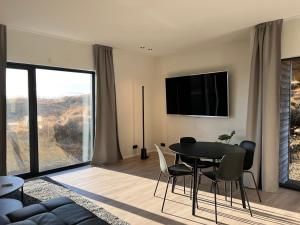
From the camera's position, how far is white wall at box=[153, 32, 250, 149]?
478cm

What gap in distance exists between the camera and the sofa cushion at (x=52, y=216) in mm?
1864

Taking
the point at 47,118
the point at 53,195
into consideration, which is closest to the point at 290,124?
the point at 53,195

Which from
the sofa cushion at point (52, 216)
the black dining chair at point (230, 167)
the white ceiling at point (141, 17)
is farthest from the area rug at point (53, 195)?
the white ceiling at point (141, 17)

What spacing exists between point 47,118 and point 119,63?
206 centimetres

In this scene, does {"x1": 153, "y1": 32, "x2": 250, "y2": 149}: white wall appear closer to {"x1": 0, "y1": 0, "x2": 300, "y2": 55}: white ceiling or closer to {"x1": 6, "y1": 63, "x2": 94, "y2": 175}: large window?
{"x1": 0, "y1": 0, "x2": 300, "y2": 55}: white ceiling

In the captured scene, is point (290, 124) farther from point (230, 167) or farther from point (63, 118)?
point (63, 118)

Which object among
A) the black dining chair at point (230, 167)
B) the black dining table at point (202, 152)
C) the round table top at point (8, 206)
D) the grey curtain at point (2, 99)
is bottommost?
the round table top at point (8, 206)

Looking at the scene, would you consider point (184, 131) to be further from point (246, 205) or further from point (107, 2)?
point (107, 2)

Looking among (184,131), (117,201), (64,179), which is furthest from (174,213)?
(184,131)

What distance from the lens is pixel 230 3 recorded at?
9.88ft

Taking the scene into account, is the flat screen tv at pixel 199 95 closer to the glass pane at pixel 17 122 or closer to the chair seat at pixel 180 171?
the chair seat at pixel 180 171

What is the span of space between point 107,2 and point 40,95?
2.33 m

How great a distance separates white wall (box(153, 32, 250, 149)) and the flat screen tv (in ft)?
0.59

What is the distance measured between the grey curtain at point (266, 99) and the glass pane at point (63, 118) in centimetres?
328
